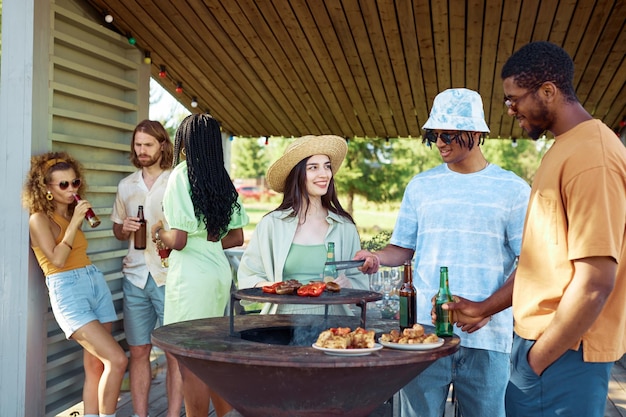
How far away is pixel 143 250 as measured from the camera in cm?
512

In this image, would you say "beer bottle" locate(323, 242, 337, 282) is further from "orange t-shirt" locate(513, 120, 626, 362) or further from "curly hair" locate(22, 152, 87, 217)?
"curly hair" locate(22, 152, 87, 217)

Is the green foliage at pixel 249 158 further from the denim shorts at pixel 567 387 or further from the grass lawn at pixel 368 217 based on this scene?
the denim shorts at pixel 567 387

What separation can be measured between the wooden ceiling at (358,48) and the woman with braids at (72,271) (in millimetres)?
A: 1843

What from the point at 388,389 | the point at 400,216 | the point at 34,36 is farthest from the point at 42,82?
the point at 388,389

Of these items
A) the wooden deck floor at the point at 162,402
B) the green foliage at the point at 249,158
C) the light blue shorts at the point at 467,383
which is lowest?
the wooden deck floor at the point at 162,402

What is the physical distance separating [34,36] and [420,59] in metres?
3.56

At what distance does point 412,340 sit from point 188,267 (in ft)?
5.72

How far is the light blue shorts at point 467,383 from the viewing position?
10.5ft

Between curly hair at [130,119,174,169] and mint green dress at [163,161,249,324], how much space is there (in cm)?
92

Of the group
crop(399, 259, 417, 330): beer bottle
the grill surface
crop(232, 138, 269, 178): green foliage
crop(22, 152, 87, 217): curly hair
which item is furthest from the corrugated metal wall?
crop(232, 138, 269, 178): green foliage

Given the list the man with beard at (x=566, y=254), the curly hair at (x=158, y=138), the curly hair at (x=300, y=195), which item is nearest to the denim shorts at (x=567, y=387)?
the man with beard at (x=566, y=254)

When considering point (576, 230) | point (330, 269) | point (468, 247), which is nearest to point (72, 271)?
point (330, 269)

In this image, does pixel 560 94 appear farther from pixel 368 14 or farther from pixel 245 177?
pixel 245 177

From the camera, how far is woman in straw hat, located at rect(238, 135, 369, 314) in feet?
12.8
